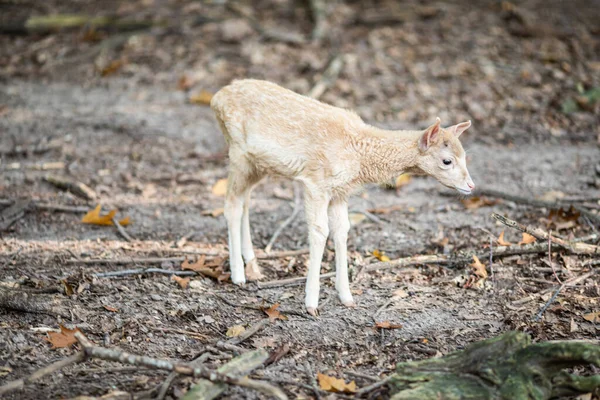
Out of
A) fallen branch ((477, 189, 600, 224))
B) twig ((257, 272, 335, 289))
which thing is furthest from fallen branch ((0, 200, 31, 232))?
fallen branch ((477, 189, 600, 224))

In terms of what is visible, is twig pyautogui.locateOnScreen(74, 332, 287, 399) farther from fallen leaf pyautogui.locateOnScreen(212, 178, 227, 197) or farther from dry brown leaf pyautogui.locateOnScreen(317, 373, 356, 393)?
fallen leaf pyautogui.locateOnScreen(212, 178, 227, 197)

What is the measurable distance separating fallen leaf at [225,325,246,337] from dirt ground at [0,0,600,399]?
0.23ft

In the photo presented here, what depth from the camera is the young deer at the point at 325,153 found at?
18.1 feet

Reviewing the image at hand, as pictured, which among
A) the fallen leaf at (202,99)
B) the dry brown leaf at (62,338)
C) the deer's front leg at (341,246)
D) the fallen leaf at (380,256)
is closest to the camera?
the dry brown leaf at (62,338)

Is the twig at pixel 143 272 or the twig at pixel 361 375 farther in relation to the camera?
the twig at pixel 143 272

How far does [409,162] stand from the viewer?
18.3ft

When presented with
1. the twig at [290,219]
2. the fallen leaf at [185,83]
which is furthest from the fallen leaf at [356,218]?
the fallen leaf at [185,83]

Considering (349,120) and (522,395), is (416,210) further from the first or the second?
(522,395)

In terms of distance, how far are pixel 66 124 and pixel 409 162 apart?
19.6 ft

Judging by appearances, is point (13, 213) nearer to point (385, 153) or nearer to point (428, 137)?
point (385, 153)

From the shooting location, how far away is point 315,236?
564 cm

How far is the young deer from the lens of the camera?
5.51m

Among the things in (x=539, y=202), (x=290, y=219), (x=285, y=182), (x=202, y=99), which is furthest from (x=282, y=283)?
(x=202, y=99)

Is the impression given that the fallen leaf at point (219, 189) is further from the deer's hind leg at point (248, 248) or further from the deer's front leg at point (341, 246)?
the deer's front leg at point (341, 246)
